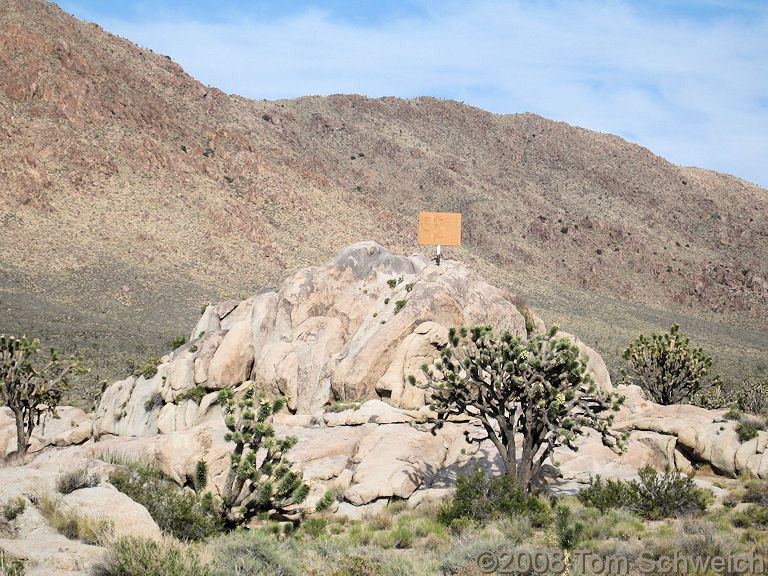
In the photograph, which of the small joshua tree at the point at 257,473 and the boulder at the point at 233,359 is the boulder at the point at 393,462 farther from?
the boulder at the point at 233,359

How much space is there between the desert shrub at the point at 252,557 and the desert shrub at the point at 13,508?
3019 mm

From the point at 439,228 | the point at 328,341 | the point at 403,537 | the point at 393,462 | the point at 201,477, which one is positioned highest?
the point at 439,228

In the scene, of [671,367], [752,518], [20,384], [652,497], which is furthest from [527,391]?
[20,384]

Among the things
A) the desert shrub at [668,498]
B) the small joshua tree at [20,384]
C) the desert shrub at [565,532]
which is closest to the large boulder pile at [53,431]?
the small joshua tree at [20,384]

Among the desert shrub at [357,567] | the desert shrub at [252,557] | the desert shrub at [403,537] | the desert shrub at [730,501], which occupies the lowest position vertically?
the desert shrub at [403,537]

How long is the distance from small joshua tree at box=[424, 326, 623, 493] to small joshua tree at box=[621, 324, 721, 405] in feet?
49.2

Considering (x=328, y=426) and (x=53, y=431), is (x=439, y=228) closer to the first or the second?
(x=328, y=426)

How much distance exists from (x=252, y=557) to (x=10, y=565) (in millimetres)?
3293

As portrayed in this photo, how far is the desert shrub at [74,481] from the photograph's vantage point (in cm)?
1082

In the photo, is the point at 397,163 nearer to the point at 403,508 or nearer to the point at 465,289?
the point at 465,289

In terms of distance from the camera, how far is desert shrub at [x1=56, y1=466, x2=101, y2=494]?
35.5ft

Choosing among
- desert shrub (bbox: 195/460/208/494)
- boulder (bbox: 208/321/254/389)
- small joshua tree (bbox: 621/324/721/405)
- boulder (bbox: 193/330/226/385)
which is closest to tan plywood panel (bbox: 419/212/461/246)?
boulder (bbox: 208/321/254/389)

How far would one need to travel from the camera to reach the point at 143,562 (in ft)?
26.3

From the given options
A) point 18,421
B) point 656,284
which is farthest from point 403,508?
point 656,284
